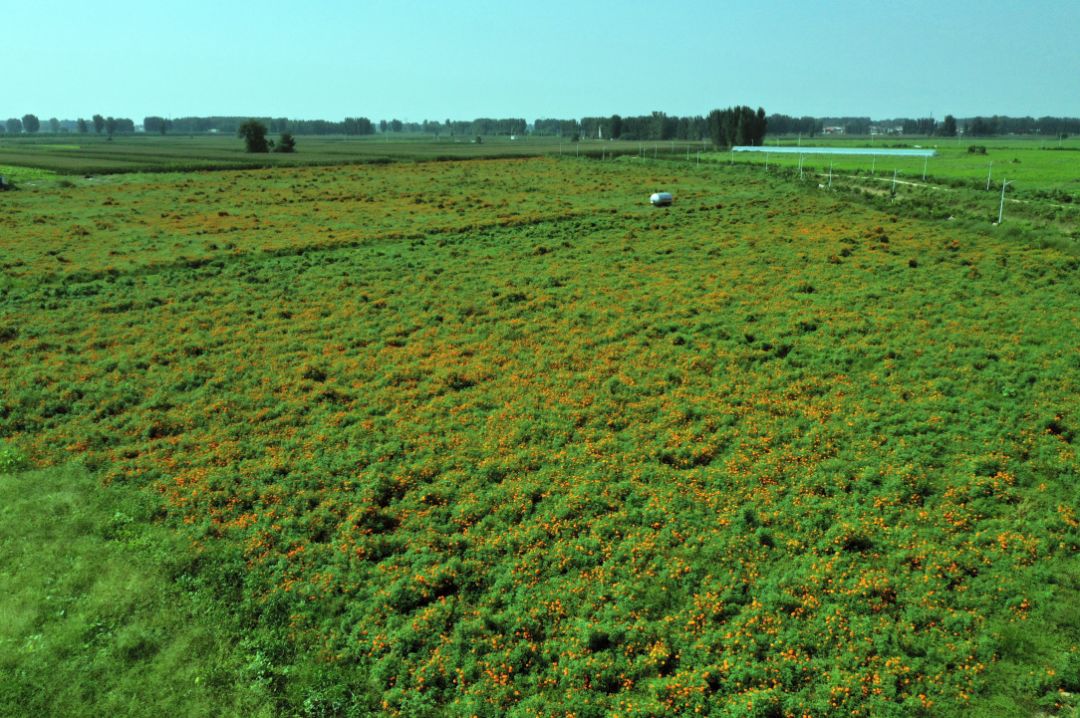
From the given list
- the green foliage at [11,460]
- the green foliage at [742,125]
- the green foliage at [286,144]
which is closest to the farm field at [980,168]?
the green foliage at [742,125]

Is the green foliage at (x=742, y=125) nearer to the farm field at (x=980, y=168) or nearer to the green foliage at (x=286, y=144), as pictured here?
the farm field at (x=980, y=168)

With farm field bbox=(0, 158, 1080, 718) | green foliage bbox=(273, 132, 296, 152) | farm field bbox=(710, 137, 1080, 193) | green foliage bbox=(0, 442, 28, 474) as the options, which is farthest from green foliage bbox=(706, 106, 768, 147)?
green foliage bbox=(0, 442, 28, 474)

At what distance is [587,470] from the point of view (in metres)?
20.6

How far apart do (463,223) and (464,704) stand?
178ft

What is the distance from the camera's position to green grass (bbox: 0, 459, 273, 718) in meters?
13.2

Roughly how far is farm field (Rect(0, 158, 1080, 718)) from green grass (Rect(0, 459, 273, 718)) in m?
0.15

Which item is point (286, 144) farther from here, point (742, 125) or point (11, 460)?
point (11, 460)

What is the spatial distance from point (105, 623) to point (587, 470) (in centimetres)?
1293

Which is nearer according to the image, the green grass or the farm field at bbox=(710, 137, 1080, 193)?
the green grass

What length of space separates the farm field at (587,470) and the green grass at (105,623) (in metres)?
0.15

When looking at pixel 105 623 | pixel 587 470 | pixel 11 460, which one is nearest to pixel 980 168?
pixel 587 470

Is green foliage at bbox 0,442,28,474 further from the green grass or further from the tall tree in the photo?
the tall tree

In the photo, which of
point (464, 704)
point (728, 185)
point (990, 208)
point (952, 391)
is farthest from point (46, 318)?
point (728, 185)

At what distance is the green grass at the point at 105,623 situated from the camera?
518 inches
